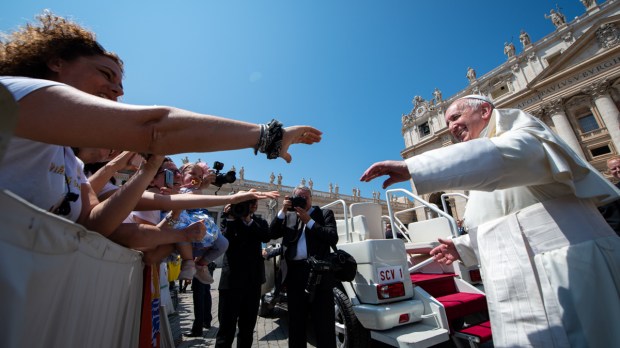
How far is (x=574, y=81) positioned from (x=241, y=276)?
1238 inches

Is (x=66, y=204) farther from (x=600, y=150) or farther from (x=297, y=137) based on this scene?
(x=600, y=150)

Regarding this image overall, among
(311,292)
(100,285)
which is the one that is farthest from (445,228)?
(100,285)

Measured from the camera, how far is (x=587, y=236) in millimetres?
1334

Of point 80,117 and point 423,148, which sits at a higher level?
point 423,148

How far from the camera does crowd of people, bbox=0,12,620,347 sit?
2.69 feet

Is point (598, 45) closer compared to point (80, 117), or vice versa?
point (80, 117)

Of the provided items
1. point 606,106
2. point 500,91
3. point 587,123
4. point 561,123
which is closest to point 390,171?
point 606,106

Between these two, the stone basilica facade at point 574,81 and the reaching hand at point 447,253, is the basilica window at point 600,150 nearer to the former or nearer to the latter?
the stone basilica facade at point 574,81

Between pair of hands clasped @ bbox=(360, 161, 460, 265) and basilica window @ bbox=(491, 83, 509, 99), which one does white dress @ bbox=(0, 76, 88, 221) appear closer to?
pair of hands clasped @ bbox=(360, 161, 460, 265)

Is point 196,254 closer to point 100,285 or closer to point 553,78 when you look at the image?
point 100,285

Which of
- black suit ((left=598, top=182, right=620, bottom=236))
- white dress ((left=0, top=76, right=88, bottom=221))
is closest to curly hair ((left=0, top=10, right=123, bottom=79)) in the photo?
white dress ((left=0, top=76, right=88, bottom=221))

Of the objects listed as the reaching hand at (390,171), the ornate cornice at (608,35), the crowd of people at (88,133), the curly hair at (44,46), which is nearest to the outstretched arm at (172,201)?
the crowd of people at (88,133)

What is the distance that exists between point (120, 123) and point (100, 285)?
76cm

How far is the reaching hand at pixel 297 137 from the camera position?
45.7 inches
